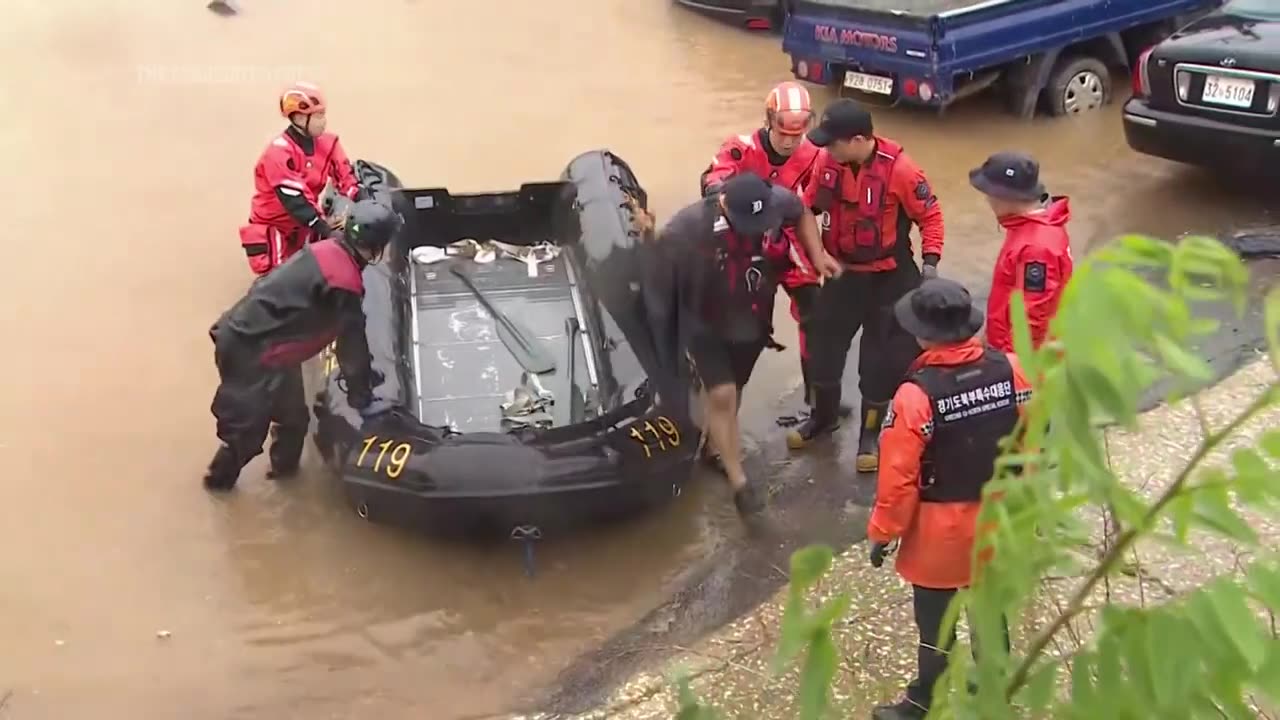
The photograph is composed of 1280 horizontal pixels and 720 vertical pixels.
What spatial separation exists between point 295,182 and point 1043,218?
362cm

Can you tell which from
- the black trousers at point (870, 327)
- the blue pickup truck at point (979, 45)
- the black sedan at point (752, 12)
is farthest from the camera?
the black sedan at point (752, 12)

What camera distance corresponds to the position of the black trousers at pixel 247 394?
5.22m

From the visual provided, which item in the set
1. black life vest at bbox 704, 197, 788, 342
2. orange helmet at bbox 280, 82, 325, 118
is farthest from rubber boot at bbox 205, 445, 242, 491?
black life vest at bbox 704, 197, 788, 342

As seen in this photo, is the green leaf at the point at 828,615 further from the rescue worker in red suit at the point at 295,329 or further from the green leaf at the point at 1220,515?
the rescue worker in red suit at the point at 295,329

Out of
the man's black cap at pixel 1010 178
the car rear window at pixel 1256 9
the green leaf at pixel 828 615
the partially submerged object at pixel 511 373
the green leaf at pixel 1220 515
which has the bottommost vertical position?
the partially submerged object at pixel 511 373

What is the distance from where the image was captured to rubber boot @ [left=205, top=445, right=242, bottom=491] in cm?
567

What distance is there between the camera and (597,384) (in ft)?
19.0

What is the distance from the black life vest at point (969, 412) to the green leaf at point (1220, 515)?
2.27m

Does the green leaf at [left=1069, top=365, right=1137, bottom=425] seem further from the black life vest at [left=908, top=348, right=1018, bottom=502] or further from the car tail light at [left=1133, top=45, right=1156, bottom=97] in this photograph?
the car tail light at [left=1133, top=45, right=1156, bottom=97]

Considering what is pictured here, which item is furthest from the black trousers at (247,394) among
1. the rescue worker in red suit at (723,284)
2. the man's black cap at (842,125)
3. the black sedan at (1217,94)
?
the black sedan at (1217,94)

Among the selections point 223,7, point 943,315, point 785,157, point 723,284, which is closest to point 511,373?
point 723,284

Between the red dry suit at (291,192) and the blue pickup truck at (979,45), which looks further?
the blue pickup truck at (979,45)

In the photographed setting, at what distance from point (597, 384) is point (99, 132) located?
23.5 feet

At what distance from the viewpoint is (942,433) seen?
10.9 ft
